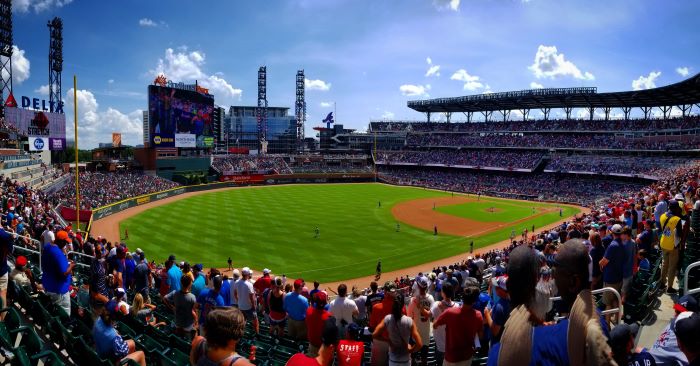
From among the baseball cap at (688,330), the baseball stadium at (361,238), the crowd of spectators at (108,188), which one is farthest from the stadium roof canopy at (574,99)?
the baseball cap at (688,330)

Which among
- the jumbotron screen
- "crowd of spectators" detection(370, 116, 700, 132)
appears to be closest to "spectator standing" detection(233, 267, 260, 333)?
the jumbotron screen

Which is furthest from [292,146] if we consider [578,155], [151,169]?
[578,155]

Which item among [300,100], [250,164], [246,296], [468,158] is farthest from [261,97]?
[246,296]

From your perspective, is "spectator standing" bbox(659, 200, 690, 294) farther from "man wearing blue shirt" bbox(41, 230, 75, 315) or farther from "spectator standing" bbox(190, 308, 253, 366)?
"man wearing blue shirt" bbox(41, 230, 75, 315)

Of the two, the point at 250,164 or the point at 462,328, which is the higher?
the point at 250,164

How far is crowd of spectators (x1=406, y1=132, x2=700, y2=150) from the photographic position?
6162 centimetres

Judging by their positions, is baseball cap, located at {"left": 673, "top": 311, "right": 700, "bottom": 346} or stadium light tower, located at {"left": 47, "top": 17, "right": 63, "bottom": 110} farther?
stadium light tower, located at {"left": 47, "top": 17, "right": 63, "bottom": 110}

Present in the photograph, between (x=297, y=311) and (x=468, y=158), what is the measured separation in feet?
262

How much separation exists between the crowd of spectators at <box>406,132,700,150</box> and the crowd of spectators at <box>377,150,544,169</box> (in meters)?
2.33

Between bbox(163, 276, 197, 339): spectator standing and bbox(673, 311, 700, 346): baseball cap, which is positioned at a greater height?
bbox(673, 311, 700, 346): baseball cap

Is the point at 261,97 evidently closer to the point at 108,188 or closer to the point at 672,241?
the point at 108,188

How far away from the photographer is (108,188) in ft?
169

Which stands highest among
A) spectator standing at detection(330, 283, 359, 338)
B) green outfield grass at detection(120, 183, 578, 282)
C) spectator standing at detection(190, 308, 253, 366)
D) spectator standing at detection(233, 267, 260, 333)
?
spectator standing at detection(190, 308, 253, 366)

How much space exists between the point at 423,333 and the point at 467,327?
6.79 feet
